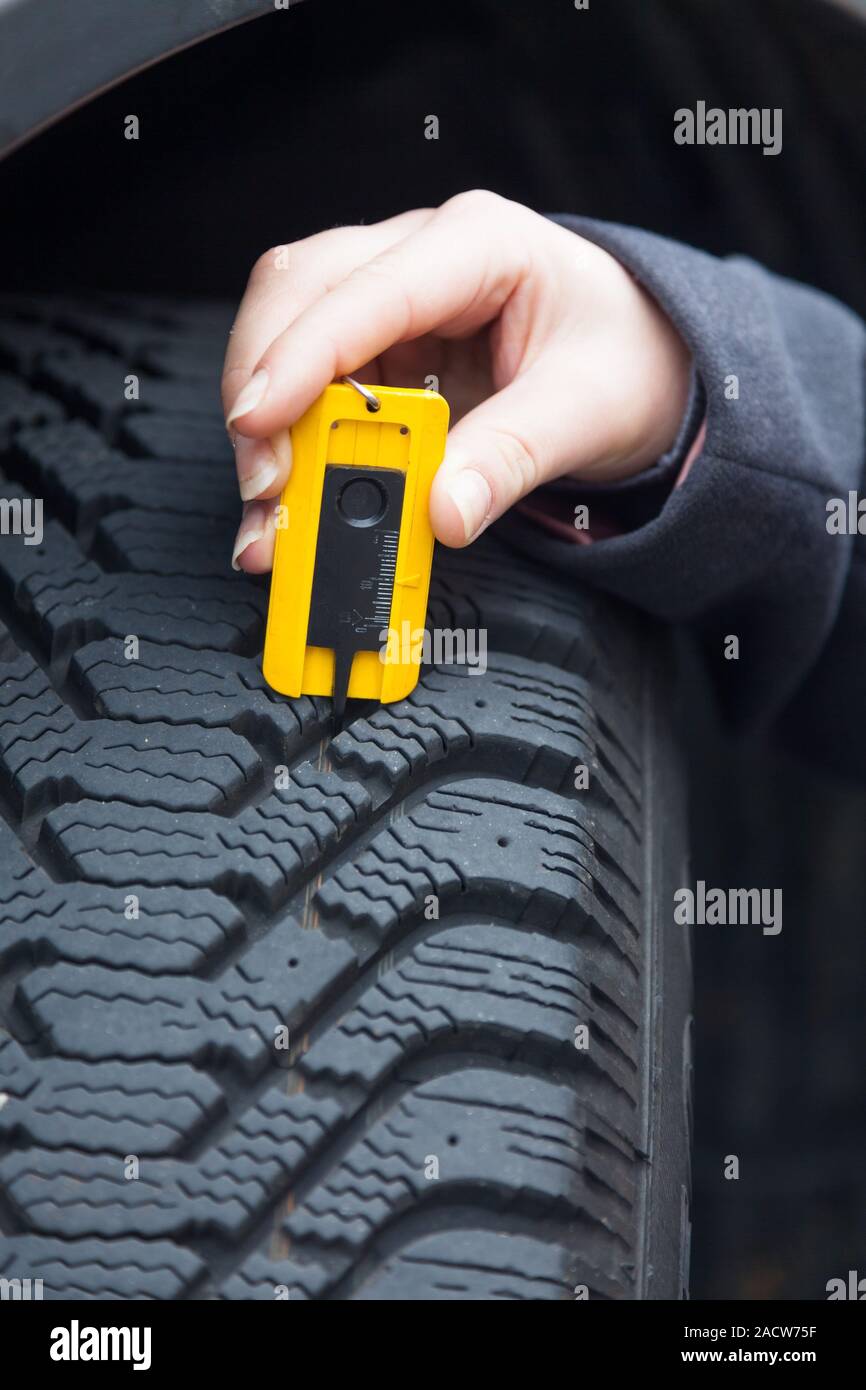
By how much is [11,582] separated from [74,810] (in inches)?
6.9

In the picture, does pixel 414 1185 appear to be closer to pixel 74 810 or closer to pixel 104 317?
pixel 74 810

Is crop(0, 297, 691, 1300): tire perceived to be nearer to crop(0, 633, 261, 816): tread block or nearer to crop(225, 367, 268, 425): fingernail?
crop(0, 633, 261, 816): tread block

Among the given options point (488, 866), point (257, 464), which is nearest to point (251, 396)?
point (257, 464)

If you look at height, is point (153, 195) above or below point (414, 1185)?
above

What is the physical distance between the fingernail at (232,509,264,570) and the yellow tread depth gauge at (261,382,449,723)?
0.05 feet

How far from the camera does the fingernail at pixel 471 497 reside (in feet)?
2.12

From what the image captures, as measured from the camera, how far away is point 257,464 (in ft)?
2.13

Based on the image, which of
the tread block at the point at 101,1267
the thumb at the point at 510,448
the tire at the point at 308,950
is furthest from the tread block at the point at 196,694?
the tread block at the point at 101,1267

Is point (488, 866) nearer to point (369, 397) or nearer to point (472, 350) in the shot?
point (369, 397)

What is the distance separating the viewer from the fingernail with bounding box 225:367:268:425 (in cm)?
62

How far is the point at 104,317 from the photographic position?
38.6 inches

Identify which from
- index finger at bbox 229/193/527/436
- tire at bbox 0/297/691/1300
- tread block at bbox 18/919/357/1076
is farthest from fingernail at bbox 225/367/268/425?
tread block at bbox 18/919/357/1076
